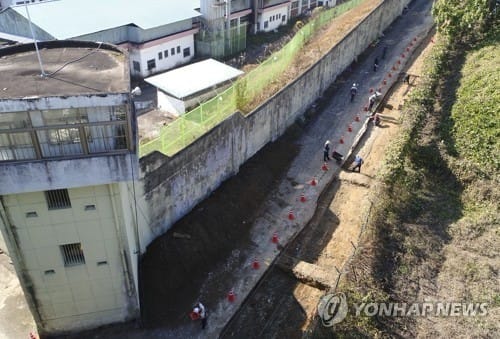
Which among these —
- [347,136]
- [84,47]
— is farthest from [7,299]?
[347,136]

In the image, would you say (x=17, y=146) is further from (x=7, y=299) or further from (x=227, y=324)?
(x=227, y=324)

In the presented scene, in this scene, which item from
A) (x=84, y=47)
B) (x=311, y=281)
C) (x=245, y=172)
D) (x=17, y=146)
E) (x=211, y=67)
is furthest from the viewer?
(x=211, y=67)

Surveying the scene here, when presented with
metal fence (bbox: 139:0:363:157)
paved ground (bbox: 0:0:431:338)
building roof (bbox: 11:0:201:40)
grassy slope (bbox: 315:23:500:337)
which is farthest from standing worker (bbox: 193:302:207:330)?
building roof (bbox: 11:0:201:40)

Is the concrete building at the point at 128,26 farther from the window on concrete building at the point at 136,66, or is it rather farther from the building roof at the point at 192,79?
the building roof at the point at 192,79

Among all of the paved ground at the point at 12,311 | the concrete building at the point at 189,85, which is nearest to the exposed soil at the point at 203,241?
the paved ground at the point at 12,311

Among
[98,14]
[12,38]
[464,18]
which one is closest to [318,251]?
[464,18]
